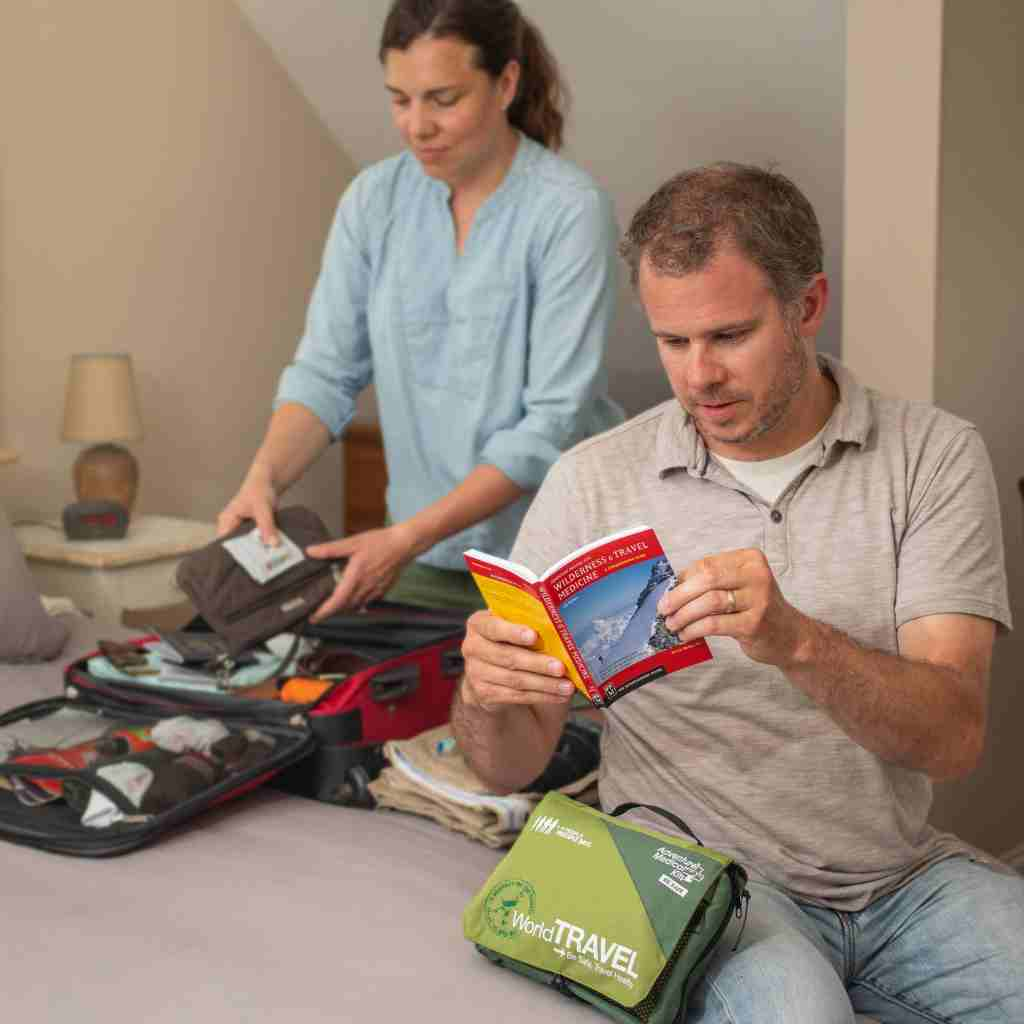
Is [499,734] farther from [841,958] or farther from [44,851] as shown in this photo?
[44,851]

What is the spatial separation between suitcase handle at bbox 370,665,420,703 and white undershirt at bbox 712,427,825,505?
67 centimetres

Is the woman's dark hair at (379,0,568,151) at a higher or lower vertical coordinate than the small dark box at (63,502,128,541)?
higher

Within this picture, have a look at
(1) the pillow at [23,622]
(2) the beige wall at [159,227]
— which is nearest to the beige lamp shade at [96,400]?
(2) the beige wall at [159,227]

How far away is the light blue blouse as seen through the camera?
227 centimetres

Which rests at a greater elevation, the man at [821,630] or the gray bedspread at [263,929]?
the man at [821,630]

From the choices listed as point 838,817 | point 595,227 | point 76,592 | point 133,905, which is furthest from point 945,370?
point 76,592

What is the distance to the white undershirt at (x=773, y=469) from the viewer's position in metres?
1.55

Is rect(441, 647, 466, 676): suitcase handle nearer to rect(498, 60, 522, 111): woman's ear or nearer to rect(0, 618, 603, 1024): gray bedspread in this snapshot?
rect(0, 618, 603, 1024): gray bedspread

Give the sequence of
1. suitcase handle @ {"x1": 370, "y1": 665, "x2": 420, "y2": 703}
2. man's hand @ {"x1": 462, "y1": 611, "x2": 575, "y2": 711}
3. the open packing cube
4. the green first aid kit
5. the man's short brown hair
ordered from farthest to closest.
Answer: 1. suitcase handle @ {"x1": 370, "y1": 665, "x2": 420, "y2": 703}
2. the open packing cube
3. the man's short brown hair
4. man's hand @ {"x1": 462, "y1": 611, "x2": 575, "y2": 711}
5. the green first aid kit

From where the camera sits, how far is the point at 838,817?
1471mm

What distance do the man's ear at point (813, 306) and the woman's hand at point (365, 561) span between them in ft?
2.68

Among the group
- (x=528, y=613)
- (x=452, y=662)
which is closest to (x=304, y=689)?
(x=452, y=662)

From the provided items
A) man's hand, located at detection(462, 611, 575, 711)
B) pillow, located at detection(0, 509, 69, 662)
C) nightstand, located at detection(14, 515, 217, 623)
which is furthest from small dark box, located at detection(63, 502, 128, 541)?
man's hand, located at detection(462, 611, 575, 711)

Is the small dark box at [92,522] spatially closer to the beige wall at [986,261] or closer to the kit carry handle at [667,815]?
the beige wall at [986,261]
